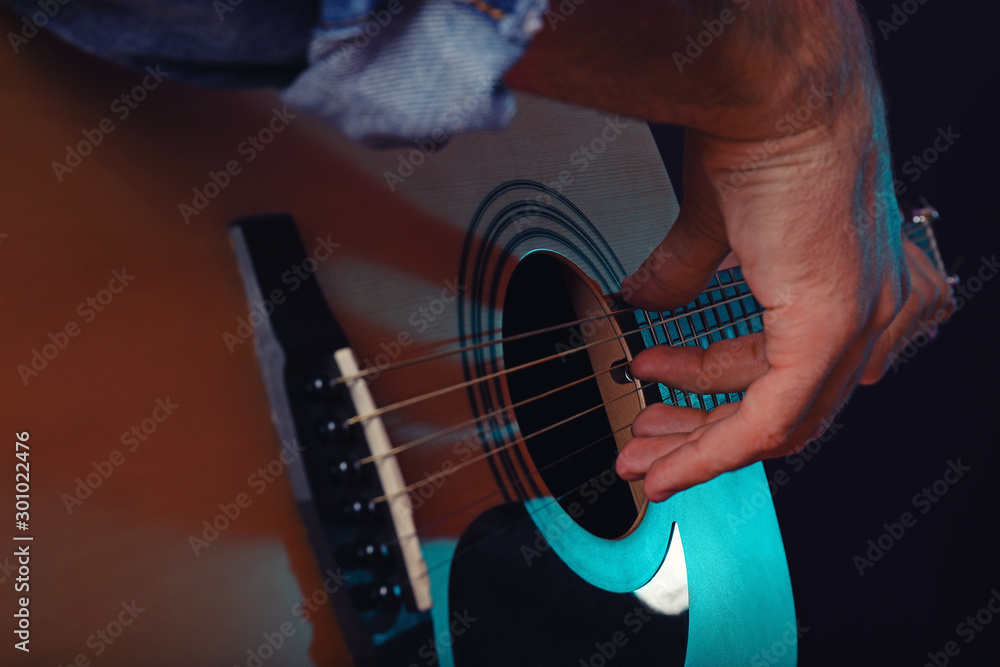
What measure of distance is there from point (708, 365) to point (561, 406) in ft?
0.61

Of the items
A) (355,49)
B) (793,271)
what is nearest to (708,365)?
(793,271)

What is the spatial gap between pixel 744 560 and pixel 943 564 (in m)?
1.34

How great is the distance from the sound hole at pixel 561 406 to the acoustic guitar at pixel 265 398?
1 cm

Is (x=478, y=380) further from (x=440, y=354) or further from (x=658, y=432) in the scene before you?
(x=658, y=432)

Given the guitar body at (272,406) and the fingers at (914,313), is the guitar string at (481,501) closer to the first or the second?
the guitar body at (272,406)

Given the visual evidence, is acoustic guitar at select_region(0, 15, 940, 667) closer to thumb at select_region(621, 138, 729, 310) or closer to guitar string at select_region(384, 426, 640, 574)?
guitar string at select_region(384, 426, 640, 574)

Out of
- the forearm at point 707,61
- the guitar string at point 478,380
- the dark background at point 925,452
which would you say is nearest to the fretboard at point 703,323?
the guitar string at point 478,380

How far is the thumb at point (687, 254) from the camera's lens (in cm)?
77

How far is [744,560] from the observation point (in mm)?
1036

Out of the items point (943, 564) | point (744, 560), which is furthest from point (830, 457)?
point (744, 560)

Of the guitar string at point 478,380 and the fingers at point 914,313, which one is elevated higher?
the guitar string at point 478,380

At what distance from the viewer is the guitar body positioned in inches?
17.6

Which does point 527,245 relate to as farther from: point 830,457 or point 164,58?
point 830,457

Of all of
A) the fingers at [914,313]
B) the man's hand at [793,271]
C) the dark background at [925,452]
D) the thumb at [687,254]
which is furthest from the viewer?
the dark background at [925,452]
